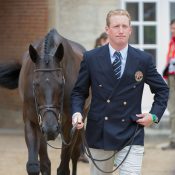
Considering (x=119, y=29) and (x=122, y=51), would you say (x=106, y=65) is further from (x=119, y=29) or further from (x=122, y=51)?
(x=119, y=29)

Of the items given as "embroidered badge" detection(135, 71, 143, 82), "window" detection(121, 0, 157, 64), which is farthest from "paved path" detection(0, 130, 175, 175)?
"embroidered badge" detection(135, 71, 143, 82)

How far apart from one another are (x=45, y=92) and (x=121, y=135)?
1.13m

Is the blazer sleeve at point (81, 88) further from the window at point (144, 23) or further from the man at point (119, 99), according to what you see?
the window at point (144, 23)

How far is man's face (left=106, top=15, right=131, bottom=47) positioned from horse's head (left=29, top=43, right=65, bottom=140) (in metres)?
1.16

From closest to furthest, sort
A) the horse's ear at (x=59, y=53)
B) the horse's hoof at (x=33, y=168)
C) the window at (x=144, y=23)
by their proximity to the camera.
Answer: the horse's ear at (x=59, y=53)
the horse's hoof at (x=33, y=168)
the window at (x=144, y=23)

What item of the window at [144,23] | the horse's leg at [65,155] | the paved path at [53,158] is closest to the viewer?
the horse's leg at [65,155]

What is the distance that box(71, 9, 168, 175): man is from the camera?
5555 mm

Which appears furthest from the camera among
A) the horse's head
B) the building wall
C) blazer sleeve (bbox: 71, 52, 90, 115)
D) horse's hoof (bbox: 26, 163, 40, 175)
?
the building wall

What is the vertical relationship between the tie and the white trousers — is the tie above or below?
above

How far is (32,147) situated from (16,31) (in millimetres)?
5325

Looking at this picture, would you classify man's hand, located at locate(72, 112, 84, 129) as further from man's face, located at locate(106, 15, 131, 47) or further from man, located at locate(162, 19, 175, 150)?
man, located at locate(162, 19, 175, 150)

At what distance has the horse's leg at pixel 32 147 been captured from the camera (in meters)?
6.95

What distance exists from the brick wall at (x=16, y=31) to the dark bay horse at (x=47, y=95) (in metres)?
3.39

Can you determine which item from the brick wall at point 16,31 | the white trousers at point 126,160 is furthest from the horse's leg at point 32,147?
the brick wall at point 16,31
